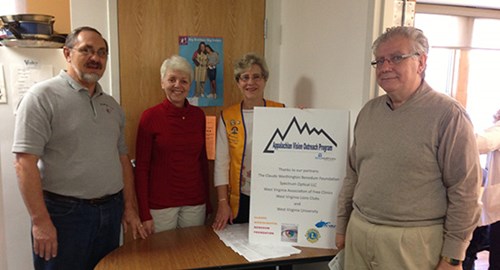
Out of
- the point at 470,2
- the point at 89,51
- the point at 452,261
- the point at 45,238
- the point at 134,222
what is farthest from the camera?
the point at 470,2

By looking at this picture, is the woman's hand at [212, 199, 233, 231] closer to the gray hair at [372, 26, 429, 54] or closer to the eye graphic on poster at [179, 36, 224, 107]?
the eye graphic on poster at [179, 36, 224, 107]

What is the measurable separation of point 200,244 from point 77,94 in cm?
91

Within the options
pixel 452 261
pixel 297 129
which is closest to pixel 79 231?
pixel 297 129

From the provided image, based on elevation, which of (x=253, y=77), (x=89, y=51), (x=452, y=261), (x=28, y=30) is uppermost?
(x=28, y=30)

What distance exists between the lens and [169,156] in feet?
6.84

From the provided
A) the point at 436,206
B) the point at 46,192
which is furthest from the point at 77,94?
the point at 436,206

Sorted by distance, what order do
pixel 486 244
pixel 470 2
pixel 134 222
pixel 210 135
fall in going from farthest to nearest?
pixel 470 2 → pixel 486 244 → pixel 210 135 → pixel 134 222

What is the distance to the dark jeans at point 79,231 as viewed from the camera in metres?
1.77

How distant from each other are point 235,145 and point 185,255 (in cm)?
65

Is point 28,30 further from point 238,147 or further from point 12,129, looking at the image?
point 238,147

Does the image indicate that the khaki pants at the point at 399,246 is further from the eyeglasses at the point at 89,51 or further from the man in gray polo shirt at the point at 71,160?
the eyeglasses at the point at 89,51

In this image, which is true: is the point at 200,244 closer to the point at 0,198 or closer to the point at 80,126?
the point at 80,126

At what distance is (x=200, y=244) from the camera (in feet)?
6.07

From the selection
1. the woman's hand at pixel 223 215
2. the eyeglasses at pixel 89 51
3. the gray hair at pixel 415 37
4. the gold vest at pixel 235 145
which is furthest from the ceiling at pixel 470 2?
the eyeglasses at pixel 89 51
